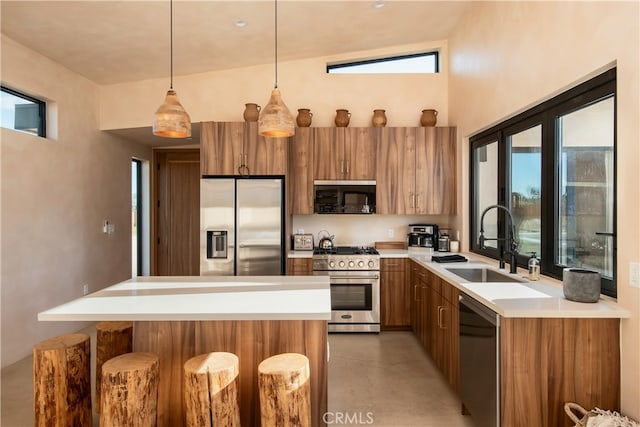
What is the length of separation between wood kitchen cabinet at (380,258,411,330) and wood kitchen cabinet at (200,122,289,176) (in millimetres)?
1678

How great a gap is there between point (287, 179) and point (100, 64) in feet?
7.93

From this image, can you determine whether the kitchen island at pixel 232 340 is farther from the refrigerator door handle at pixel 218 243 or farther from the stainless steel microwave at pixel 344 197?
the stainless steel microwave at pixel 344 197

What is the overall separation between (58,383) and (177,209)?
411cm

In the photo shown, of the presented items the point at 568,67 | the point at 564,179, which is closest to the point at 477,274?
the point at 564,179

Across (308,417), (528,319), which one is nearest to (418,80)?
(528,319)

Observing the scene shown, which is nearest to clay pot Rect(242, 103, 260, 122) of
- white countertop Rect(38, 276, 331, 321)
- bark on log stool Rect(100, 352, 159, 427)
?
white countertop Rect(38, 276, 331, 321)

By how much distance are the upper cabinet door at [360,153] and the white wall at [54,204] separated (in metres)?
3.12

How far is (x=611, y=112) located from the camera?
199 cm

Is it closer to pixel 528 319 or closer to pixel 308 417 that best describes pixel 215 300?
pixel 308 417

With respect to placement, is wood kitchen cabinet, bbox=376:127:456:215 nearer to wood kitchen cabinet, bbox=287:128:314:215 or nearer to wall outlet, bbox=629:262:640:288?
wood kitchen cabinet, bbox=287:128:314:215

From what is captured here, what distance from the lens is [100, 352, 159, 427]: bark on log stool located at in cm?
163

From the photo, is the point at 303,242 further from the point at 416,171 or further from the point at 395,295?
the point at 416,171

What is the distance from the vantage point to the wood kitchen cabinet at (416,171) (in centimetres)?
425

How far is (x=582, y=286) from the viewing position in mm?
1837
